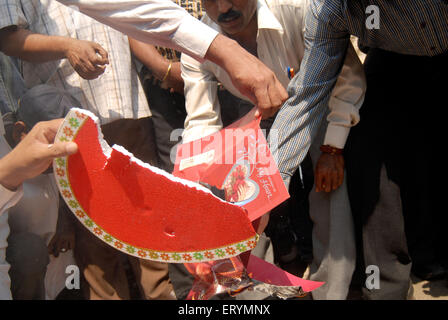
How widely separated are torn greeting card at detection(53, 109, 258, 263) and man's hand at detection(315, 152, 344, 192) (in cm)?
51

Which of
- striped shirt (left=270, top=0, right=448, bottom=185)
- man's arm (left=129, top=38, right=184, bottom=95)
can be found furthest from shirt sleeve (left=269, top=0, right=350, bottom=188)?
man's arm (left=129, top=38, right=184, bottom=95)

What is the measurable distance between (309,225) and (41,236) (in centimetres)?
103

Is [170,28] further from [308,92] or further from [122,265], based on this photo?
[122,265]

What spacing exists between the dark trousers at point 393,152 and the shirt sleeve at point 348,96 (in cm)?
8

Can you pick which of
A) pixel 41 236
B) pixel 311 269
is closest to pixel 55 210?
pixel 41 236

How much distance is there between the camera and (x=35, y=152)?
1098 millimetres

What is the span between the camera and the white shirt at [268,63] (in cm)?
154

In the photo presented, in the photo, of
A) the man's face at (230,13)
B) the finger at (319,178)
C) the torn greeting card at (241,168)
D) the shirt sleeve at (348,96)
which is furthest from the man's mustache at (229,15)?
the finger at (319,178)

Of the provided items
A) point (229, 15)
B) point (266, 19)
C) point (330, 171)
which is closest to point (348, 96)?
point (330, 171)

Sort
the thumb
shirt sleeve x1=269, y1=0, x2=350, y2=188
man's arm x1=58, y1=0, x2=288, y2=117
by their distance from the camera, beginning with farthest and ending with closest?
shirt sleeve x1=269, y1=0, x2=350, y2=188, man's arm x1=58, y1=0, x2=288, y2=117, the thumb

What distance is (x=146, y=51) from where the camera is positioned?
1.70 m

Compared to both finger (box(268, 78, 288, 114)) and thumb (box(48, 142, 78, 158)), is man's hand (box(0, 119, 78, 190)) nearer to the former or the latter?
thumb (box(48, 142, 78, 158))

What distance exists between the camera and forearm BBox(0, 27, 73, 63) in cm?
143
